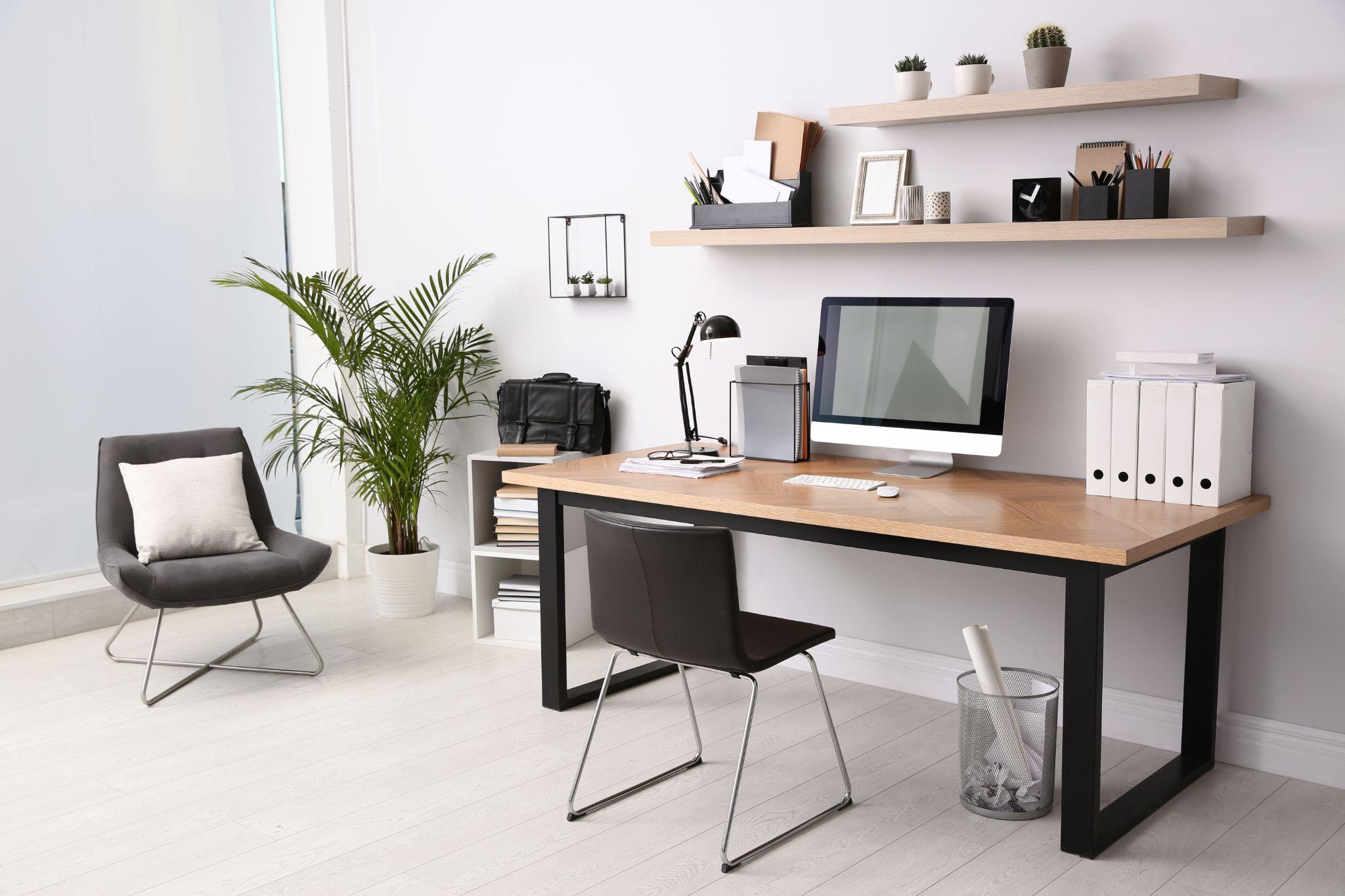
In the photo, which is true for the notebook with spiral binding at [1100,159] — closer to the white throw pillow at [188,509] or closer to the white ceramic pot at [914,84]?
the white ceramic pot at [914,84]

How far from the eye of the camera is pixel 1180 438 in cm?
283

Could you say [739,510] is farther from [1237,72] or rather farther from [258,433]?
[258,433]

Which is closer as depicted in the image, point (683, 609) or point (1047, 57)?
point (683, 609)

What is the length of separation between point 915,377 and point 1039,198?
572 millimetres

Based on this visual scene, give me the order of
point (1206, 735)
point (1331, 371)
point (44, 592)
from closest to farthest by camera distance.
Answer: point (1331, 371), point (1206, 735), point (44, 592)

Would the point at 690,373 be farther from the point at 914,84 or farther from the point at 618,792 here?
the point at 618,792

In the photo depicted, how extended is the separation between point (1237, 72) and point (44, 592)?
4329 millimetres

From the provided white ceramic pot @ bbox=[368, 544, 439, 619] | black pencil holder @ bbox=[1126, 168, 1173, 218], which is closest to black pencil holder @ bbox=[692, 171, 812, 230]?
black pencil holder @ bbox=[1126, 168, 1173, 218]

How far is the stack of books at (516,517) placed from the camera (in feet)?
13.6

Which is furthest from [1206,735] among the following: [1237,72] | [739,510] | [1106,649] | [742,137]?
[742,137]

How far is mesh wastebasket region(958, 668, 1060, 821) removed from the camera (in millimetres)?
2816

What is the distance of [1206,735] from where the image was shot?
3068 millimetres

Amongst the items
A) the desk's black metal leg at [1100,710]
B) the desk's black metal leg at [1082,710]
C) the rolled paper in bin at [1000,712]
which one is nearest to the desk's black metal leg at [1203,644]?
the desk's black metal leg at [1100,710]

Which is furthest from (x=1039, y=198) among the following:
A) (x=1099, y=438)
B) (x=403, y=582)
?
(x=403, y=582)
